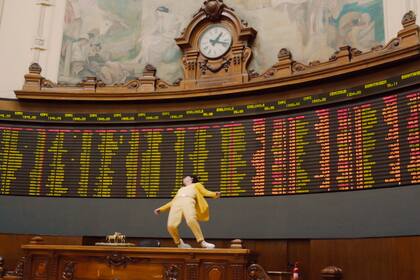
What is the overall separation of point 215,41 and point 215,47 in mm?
137

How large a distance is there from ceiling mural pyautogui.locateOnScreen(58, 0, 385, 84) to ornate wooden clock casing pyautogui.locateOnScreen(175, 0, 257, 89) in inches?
14.1

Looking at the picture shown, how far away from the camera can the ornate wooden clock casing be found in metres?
10.8

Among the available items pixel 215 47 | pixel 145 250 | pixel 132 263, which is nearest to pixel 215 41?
Answer: pixel 215 47

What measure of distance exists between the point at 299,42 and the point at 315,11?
72 centimetres

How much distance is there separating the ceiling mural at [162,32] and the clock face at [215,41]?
1.99 ft

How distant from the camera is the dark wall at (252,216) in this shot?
8.24m

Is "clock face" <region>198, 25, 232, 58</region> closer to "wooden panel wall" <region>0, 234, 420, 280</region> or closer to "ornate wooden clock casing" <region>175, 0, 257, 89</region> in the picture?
"ornate wooden clock casing" <region>175, 0, 257, 89</region>

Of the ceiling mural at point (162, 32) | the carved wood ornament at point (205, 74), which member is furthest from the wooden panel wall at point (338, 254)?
the ceiling mural at point (162, 32)

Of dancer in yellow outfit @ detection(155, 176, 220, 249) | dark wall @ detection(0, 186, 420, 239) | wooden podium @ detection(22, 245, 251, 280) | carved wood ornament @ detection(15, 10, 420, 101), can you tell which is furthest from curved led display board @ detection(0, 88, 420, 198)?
wooden podium @ detection(22, 245, 251, 280)

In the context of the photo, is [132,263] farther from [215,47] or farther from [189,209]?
[215,47]

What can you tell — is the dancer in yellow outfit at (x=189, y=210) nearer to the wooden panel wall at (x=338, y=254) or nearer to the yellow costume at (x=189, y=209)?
the yellow costume at (x=189, y=209)

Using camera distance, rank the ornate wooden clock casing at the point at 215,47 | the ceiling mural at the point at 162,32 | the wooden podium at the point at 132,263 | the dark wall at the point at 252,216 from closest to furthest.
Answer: the wooden podium at the point at 132,263 → the dark wall at the point at 252,216 → the ceiling mural at the point at 162,32 → the ornate wooden clock casing at the point at 215,47

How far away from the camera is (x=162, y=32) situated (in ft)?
39.5

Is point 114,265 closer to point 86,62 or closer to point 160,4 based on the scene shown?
point 86,62
